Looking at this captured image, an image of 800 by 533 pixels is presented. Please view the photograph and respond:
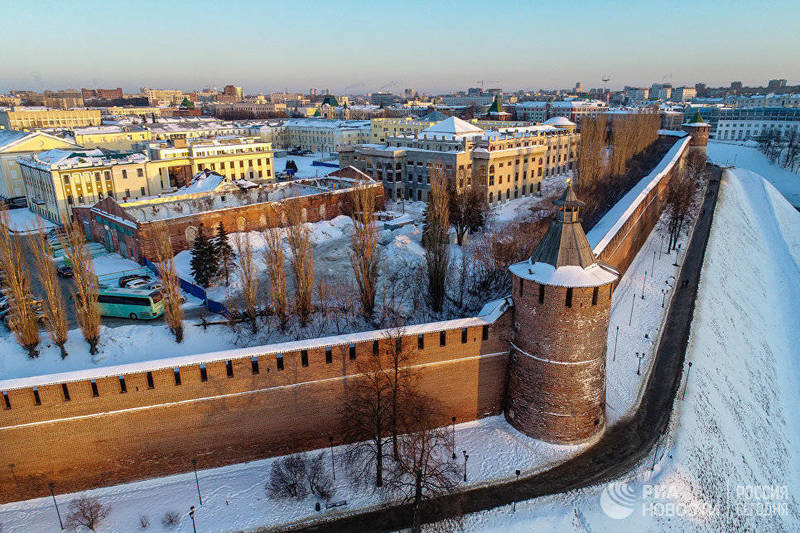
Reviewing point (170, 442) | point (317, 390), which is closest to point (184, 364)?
point (170, 442)

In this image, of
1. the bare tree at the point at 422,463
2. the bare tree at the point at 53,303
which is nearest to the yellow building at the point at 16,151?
the bare tree at the point at 53,303

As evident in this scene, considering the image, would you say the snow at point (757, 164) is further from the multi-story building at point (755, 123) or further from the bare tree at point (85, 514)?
the bare tree at point (85, 514)

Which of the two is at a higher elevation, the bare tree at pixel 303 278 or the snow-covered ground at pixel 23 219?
the bare tree at pixel 303 278

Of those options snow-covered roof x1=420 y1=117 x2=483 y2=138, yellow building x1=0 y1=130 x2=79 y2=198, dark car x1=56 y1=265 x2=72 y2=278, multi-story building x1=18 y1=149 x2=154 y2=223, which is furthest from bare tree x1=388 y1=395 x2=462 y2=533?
yellow building x1=0 y1=130 x2=79 y2=198

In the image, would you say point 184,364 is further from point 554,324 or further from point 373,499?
point 554,324

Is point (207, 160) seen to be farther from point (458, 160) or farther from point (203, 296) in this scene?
point (203, 296)

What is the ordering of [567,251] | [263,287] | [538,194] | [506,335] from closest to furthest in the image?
[567,251] < [506,335] < [263,287] < [538,194]

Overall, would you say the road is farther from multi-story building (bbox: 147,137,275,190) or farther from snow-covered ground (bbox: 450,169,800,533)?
multi-story building (bbox: 147,137,275,190)
